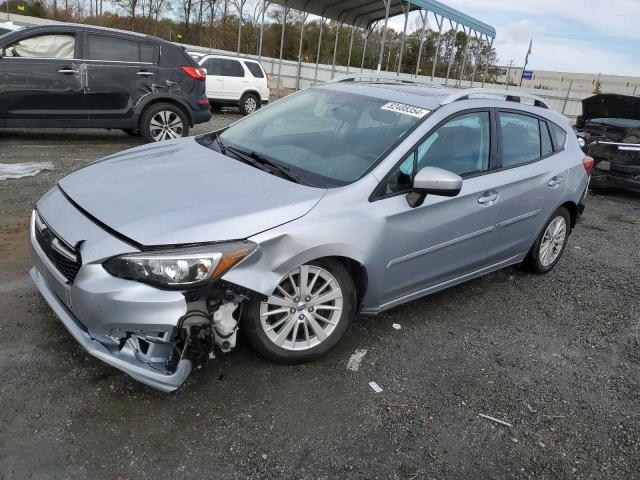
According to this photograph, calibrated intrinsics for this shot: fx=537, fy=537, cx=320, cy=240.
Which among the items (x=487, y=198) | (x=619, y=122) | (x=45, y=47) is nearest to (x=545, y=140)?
(x=487, y=198)

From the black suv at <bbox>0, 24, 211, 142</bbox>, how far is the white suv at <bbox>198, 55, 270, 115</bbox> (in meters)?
6.13

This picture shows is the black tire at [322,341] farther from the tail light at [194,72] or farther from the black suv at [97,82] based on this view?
the tail light at [194,72]

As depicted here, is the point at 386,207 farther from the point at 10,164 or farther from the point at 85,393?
the point at 10,164

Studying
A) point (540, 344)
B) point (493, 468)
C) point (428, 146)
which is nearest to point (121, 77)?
point (428, 146)

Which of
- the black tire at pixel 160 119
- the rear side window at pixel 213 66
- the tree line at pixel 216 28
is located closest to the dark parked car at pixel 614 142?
the black tire at pixel 160 119

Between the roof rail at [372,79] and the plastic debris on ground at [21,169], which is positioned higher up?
the roof rail at [372,79]

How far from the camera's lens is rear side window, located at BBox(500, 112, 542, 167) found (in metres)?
4.14

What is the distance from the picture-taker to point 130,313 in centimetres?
246

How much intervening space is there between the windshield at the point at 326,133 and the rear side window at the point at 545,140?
1577 millimetres

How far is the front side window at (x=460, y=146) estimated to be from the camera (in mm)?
3525

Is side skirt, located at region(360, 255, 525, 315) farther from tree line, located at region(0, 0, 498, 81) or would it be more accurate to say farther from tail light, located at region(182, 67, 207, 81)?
tree line, located at region(0, 0, 498, 81)

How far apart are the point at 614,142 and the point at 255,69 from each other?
402 inches

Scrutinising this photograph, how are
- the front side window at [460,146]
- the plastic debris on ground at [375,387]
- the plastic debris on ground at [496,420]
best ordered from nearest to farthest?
the plastic debris on ground at [496,420], the plastic debris on ground at [375,387], the front side window at [460,146]

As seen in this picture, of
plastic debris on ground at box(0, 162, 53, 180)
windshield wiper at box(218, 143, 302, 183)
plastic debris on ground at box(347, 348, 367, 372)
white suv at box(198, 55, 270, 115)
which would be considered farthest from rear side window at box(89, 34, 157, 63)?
plastic debris on ground at box(347, 348, 367, 372)
